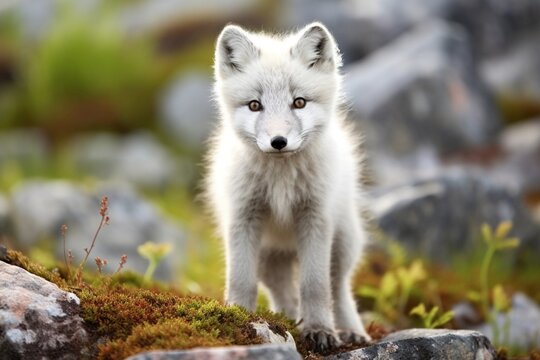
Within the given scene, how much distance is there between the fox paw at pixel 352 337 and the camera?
4.91 metres

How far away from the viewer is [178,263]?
404 inches

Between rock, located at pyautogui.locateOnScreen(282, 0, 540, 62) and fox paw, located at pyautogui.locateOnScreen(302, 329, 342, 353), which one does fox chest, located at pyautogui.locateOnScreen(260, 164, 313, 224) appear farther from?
rock, located at pyautogui.locateOnScreen(282, 0, 540, 62)

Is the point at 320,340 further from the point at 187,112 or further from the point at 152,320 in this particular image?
the point at 187,112

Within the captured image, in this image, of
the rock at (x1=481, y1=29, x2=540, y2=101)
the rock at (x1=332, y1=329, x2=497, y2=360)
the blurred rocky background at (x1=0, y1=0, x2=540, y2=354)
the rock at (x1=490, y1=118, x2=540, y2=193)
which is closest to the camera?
the rock at (x1=332, y1=329, x2=497, y2=360)

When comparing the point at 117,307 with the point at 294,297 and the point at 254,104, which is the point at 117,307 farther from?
the point at 294,297

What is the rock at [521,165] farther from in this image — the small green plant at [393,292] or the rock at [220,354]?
the rock at [220,354]

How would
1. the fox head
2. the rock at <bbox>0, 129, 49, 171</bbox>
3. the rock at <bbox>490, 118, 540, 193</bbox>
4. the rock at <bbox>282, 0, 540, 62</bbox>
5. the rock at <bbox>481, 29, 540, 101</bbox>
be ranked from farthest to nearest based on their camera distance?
the rock at <bbox>282, 0, 540, 62</bbox>, the rock at <bbox>0, 129, 49, 171</bbox>, the rock at <bbox>481, 29, 540, 101</bbox>, the rock at <bbox>490, 118, 540, 193</bbox>, the fox head

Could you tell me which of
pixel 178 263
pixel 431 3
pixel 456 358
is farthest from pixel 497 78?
pixel 456 358

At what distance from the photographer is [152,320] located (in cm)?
379

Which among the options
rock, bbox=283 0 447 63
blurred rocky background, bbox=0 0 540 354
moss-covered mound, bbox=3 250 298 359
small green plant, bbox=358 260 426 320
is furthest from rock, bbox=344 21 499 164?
moss-covered mound, bbox=3 250 298 359

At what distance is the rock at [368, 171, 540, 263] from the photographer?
29.6 ft

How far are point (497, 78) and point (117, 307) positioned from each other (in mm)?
14063

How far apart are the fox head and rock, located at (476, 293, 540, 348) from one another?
9.45 ft

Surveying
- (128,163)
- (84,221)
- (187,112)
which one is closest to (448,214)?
(84,221)
